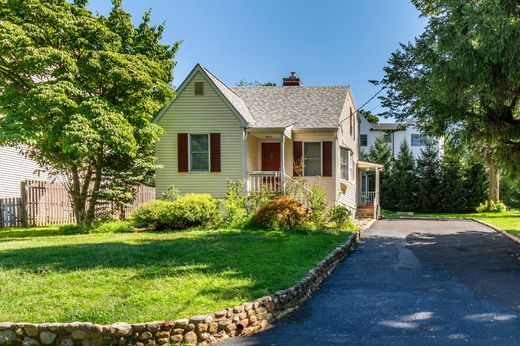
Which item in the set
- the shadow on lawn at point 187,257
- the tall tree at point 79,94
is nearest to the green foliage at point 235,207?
the shadow on lawn at point 187,257

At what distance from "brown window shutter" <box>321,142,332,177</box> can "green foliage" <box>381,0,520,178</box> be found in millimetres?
4478

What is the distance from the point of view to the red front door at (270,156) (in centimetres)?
1823

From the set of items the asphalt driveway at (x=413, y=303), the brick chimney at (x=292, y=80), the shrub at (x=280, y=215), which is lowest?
the asphalt driveway at (x=413, y=303)

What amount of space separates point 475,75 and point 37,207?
16.4 meters

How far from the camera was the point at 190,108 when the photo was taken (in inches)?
655

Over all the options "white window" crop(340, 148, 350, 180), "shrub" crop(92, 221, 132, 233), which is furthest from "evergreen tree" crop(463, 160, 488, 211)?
"shrub" crop(92, 221, 132, 233)

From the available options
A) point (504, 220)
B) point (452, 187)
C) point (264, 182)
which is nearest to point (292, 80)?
point (264, 182)

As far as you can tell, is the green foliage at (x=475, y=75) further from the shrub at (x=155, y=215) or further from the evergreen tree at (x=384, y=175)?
the evergreen tree at (x=384, y=175)

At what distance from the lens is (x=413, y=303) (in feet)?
21.5

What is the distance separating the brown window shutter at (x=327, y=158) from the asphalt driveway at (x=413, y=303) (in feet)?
20.7

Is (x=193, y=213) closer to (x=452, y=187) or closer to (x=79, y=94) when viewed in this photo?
(x=79, y=94)

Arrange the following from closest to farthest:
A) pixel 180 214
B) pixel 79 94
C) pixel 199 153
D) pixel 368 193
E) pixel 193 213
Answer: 1. pixel 79 94
2. pixel 180 214
3. pixel 193 213
4. pixel 199 153
5. pixel 368 193

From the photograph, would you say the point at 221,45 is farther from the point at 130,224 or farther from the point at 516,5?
the point at 516,5

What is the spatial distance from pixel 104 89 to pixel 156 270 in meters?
8.98
